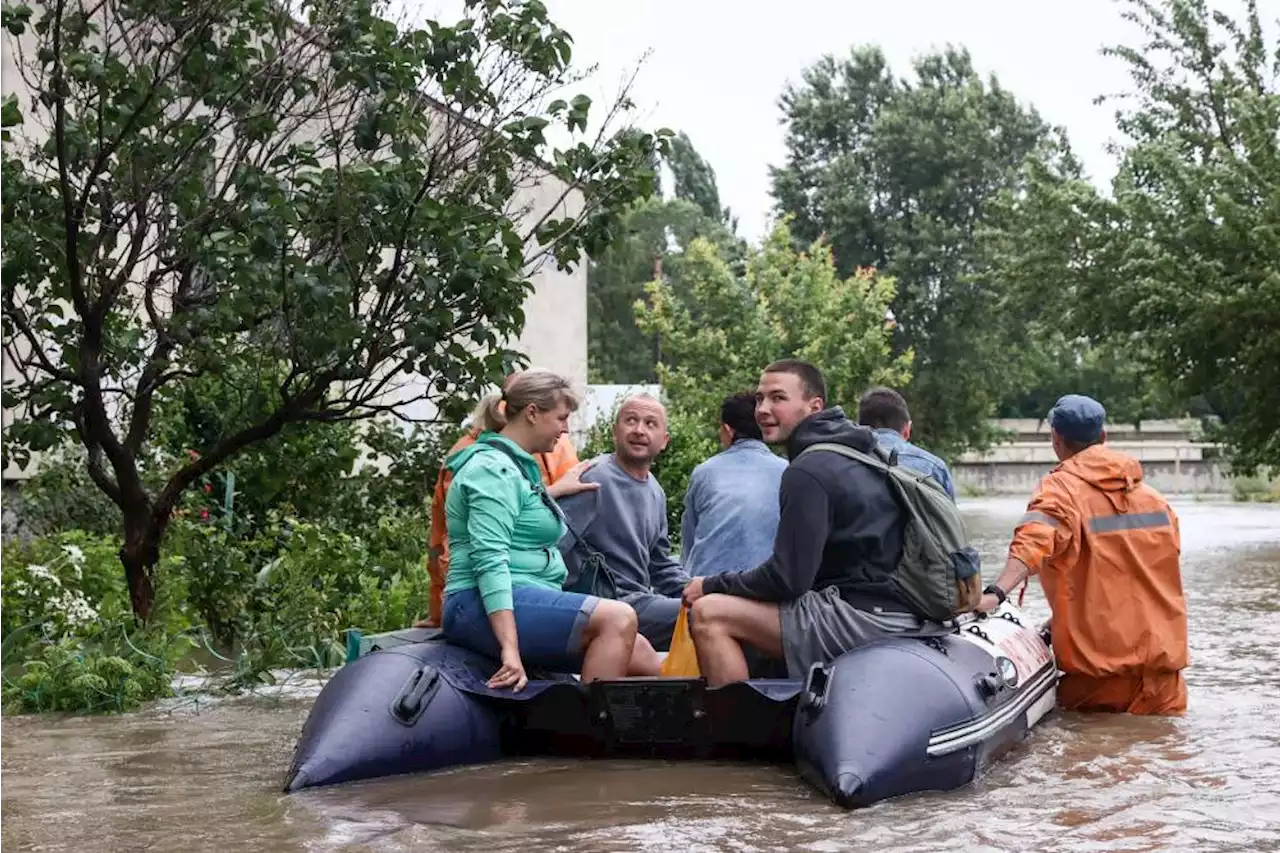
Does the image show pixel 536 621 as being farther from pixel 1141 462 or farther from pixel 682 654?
pixel 1141 462

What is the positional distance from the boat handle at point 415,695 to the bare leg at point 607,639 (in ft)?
2.17

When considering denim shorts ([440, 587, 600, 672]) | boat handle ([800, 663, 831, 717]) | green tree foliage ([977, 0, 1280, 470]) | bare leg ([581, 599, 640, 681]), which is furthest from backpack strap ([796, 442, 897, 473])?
green tree foliage ([977, 0, 1280, 470])

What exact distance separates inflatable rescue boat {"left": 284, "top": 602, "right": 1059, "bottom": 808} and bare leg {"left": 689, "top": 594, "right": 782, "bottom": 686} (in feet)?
0.42

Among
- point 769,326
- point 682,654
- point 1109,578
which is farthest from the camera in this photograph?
point 769,326

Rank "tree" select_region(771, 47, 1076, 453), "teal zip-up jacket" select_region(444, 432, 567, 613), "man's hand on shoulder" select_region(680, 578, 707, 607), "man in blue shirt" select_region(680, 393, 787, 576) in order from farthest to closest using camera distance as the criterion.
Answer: "tree" select_region(771, 47, 1076, 453) → "man in blue shirt" select_region(680, 393, 787, 576) → "man's hand on shoulder" select_region(680, 578, 707, 607) → "teal zip-up jacket" select_region(444, 432, 567, 613)

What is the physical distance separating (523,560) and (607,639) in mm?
500

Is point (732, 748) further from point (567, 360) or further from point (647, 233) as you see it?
point (647, 233)

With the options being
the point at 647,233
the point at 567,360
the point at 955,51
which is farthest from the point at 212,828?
the point at 647,233

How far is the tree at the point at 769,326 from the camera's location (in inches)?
1547

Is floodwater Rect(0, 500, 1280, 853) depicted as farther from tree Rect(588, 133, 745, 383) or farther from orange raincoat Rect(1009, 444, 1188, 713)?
tree Rect(588, 133, 745, 383)

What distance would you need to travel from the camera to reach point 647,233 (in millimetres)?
81125

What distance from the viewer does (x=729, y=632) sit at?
8.64 metres

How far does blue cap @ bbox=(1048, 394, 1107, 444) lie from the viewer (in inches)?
417

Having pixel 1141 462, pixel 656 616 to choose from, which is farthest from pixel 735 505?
pixel 1141 462
